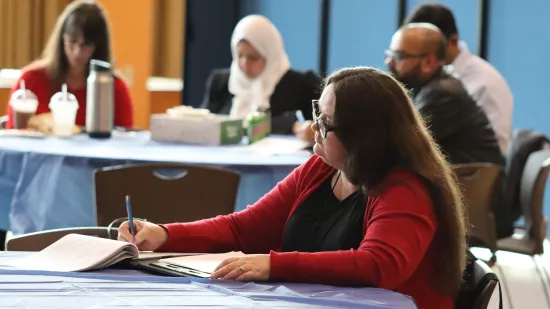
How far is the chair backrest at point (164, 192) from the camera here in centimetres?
305

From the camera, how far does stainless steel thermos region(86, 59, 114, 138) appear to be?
4.16 m

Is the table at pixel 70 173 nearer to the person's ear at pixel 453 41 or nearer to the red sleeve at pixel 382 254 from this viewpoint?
the red sleeve at pixel 382 254

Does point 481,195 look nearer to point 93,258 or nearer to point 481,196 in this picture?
point 481,196

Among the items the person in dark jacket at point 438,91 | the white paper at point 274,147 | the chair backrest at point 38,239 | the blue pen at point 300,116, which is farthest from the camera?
the blue pen at point 300,116

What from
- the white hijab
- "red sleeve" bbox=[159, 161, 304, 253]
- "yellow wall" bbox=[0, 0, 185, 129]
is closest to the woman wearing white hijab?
the white hijab

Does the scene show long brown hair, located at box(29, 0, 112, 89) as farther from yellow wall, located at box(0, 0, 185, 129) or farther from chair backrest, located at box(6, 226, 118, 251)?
chair backrest, located at box(6, 226, 118, 251)

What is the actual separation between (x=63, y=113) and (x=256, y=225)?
6.67 feet

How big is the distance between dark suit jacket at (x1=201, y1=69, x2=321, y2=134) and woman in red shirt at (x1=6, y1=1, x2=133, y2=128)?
0.93m

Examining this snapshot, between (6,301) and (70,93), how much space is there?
2.93 metres

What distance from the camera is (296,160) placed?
3592mm

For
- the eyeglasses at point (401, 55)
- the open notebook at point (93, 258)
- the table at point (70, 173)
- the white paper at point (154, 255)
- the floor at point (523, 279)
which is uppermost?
the eyeglasses at point (401, 55)

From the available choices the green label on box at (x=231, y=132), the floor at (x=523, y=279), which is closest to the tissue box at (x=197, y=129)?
the green label on box at (x=231, y=132)

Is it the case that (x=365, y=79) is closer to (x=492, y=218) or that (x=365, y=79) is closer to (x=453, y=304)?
(x=453, y=304)

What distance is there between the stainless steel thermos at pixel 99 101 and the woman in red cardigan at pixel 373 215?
206 cm
